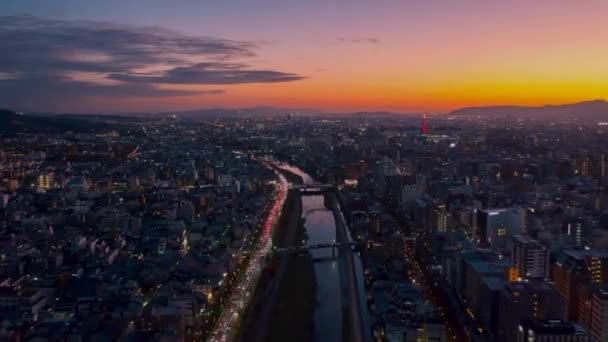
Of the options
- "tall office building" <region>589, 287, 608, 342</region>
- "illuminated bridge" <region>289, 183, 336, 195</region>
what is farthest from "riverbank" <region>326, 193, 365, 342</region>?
"illuminated bridge" <region>289, 183, 336, 195</region>

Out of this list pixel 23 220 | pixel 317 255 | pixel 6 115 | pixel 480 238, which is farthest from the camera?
pixel 6 115

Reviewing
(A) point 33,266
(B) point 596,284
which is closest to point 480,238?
(B) point 596,284

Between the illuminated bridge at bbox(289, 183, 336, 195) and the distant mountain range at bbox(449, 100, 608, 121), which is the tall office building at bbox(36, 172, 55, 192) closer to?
the illuminated bridge at bbox(289, 183, 336, 195)

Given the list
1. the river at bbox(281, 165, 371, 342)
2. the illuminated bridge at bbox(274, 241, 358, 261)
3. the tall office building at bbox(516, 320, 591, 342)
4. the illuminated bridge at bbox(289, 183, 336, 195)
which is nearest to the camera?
the tall office building at bbox(516, 320, 591, 342)

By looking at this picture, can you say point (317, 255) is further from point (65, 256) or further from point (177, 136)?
point (177, 136)

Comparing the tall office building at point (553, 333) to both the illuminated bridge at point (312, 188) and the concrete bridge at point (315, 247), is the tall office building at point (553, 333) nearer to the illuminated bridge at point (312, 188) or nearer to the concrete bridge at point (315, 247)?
the concrete bridge at point (315, 247)
